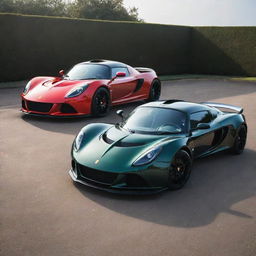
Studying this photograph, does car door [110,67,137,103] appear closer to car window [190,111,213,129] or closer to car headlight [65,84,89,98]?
car headlight [65,84,89,98]

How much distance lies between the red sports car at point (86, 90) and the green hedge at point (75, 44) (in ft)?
22.1

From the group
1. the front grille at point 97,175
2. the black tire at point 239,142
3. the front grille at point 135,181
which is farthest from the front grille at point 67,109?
the front grille at point 135,181

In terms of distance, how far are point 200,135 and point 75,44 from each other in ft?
47.1

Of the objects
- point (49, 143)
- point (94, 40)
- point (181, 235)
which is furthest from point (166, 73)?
point (181, 235)

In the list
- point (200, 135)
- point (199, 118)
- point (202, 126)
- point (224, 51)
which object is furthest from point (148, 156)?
point (224, 51)

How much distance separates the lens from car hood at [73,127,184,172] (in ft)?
19.1

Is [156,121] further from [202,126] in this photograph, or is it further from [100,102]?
[100,102]

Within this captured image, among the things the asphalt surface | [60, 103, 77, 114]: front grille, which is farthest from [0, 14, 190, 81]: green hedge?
the asphalt surface

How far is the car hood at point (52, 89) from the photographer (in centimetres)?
1062

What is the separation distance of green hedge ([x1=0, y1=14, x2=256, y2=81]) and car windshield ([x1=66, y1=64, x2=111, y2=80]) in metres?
6.65

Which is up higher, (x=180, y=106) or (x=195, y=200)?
(x=180, y=106)

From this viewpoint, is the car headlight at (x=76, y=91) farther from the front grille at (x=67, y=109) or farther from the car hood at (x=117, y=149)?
the car hood at (x=117, y=149)

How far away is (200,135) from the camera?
7.07 metres

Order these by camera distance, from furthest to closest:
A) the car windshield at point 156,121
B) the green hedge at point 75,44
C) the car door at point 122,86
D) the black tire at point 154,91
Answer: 1. the green hedge at point 75,44
2. the black tire at point 154,91
3. the car door at point 122,86
4. the car windshield at point 156,121
